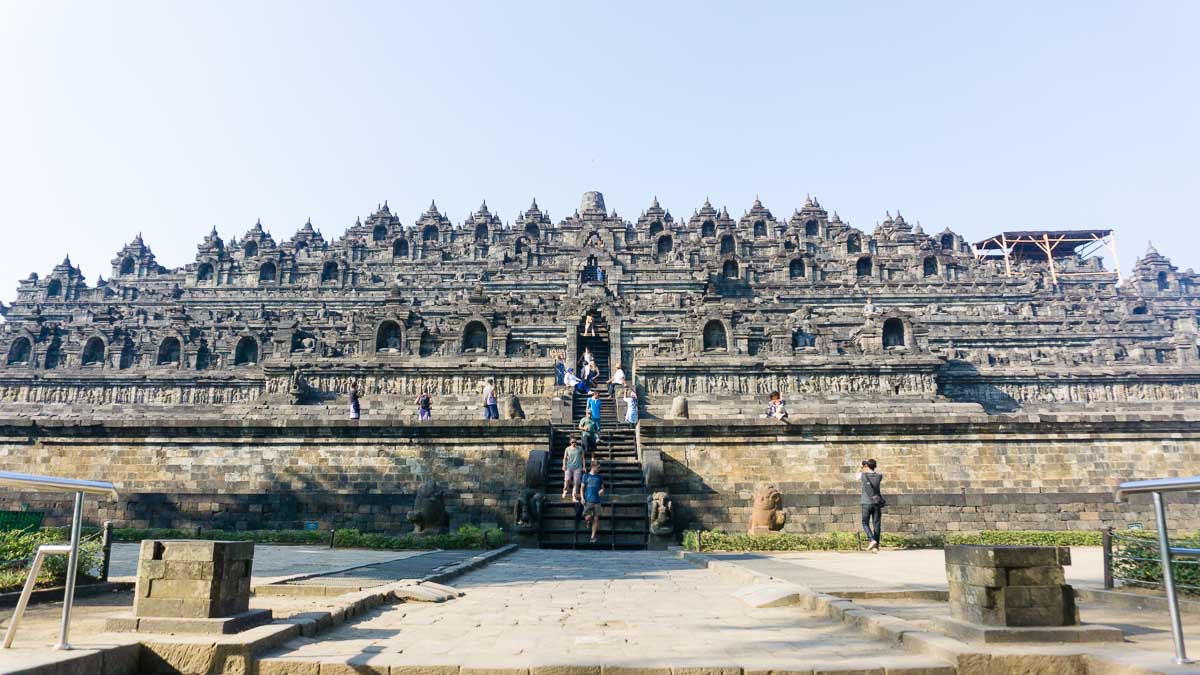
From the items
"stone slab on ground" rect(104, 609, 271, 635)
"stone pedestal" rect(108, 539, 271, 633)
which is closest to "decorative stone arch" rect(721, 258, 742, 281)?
"stone pedestal" rect(108, 539, 271, 633)

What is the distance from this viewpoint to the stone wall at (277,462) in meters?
17.2

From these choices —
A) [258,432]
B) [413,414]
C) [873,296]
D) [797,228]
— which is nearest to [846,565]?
[258,432]

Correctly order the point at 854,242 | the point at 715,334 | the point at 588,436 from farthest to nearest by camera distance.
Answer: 1. the point at 854,242
2. the point at 715,334
3. the point at 588,436

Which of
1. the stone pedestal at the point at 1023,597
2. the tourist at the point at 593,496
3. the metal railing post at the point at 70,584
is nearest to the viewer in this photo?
the metal railing post at the point at 70,584

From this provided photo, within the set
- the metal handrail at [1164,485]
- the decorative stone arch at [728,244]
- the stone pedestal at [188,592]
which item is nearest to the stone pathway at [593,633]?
the stone pedestal at [188,592]

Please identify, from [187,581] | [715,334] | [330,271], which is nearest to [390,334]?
A: [715,334]

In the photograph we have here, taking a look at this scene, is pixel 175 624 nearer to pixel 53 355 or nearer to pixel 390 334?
pixel 390 334

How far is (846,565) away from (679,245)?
4397cm

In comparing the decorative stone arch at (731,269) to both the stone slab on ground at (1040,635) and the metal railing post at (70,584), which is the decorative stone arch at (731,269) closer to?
the stone slab on ground at (1040,635)

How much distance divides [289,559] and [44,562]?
3947mm

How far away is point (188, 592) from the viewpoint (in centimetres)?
562

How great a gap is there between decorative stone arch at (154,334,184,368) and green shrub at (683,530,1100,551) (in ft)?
101

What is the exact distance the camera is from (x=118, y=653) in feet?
15.8

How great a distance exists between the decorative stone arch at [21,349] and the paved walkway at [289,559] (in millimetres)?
29961
